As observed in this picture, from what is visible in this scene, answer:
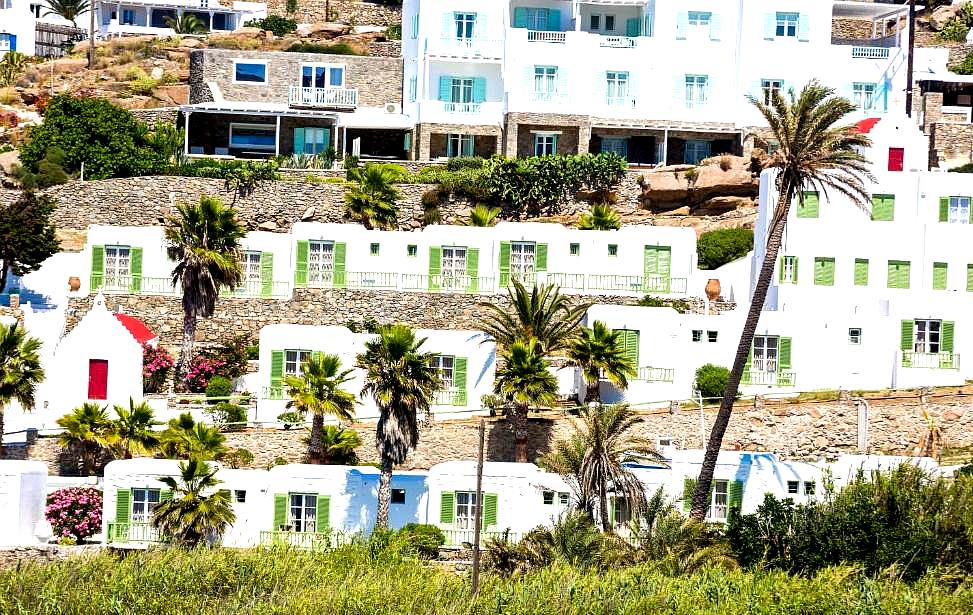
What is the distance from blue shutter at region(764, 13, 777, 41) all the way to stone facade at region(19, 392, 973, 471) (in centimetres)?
2407

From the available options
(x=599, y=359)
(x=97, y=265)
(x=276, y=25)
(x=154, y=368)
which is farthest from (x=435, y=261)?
(x=276, y=25)

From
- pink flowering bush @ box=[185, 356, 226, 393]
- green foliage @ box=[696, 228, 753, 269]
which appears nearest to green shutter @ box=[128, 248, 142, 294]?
pink flowering bush @ box=[185, 356, 226, 393]

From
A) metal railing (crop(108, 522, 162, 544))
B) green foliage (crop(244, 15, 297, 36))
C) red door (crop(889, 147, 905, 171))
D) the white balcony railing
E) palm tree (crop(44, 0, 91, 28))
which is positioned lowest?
metal railing (crop(108, 522, 162, 544))

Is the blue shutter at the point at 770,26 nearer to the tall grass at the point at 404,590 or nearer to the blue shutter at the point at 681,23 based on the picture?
the blue shutter at the point at 681,23

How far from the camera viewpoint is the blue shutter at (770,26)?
83.9 metres

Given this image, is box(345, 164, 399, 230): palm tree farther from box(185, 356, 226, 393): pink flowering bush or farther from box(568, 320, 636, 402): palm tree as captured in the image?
box(568, 320, 636, 402): palm tree

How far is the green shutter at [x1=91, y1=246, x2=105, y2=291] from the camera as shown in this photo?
71.0 meters

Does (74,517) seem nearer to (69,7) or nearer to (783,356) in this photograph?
(783,356)

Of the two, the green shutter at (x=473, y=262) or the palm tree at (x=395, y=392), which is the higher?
the green shutter at (x=473, y=262)

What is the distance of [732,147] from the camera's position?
83.4 meters

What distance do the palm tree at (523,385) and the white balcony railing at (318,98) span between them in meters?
26.8

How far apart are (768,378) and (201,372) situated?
18.3m

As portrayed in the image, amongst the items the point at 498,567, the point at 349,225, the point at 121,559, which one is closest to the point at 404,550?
the point at 498,567

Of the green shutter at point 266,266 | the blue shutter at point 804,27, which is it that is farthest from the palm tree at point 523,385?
the blue shutter at point 804,27
